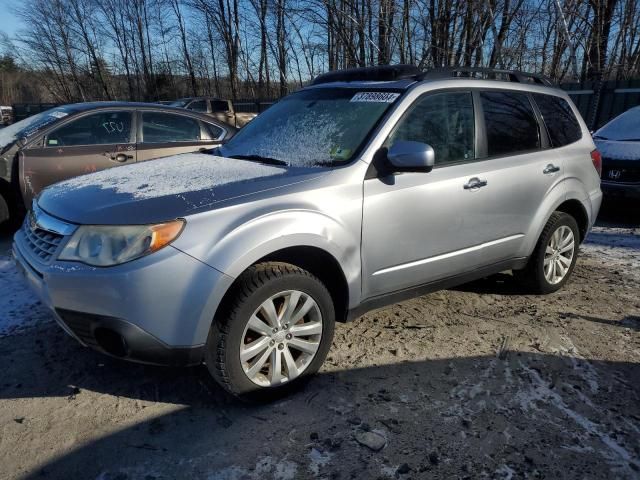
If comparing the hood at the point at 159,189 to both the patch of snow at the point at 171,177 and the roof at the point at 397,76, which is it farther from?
the roof at the point at 397,76

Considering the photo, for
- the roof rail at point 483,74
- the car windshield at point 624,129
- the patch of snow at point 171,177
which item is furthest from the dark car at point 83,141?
the car windshield at point 624,129

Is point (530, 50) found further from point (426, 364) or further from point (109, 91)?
point (109, 91)

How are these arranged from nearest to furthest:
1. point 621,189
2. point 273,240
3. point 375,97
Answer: point 273,240, point 375,97, point 621,189

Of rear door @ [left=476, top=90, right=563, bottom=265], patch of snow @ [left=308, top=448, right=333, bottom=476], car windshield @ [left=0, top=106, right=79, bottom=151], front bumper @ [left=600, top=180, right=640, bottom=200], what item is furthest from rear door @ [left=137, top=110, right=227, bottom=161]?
front bumper @ [left=600, top=180, right=640, bottom=200]

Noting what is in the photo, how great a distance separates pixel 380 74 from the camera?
3498 millimetres

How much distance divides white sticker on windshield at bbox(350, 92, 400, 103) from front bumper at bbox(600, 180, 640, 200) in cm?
501

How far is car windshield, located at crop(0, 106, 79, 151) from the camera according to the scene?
5.46 meters

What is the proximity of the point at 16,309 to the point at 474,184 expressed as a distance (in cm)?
339

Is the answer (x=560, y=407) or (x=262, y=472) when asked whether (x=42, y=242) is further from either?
(x=560, y=407)

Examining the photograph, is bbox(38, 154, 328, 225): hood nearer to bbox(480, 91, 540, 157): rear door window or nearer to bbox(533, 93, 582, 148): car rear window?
bbox(480, 91, 540, 157): rear door window

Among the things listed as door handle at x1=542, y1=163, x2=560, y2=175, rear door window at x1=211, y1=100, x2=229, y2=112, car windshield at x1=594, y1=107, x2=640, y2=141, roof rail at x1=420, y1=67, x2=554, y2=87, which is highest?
roof rail at x1=420, y1=67, x2=554, y2=87

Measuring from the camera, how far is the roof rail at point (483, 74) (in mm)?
3357

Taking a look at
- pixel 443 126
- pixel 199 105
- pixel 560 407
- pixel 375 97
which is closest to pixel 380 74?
pixel 375 97

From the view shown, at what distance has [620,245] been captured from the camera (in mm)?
5672
